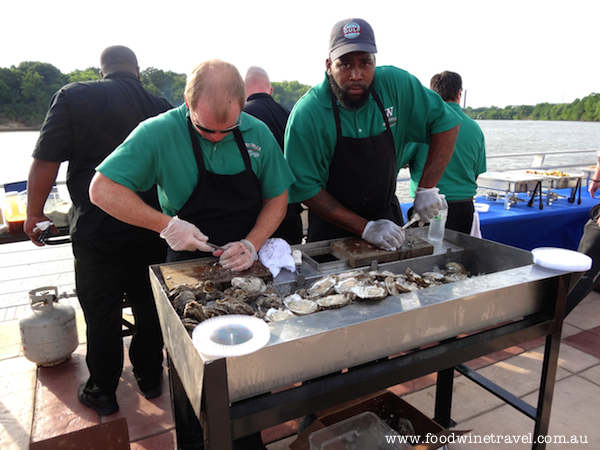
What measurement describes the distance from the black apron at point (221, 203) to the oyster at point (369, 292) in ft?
2.21

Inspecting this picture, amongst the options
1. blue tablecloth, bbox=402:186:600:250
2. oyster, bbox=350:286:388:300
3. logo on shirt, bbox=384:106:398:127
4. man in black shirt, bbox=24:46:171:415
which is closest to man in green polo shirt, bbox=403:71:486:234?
blue tablecloth, bbox=402:186:600:250

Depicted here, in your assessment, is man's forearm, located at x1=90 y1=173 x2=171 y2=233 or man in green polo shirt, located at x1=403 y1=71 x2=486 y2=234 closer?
man's forearm, located at x1=90 y1=173 x2=171 y2=233

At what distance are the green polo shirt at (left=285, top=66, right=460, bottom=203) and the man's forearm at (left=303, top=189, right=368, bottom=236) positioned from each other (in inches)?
1.9

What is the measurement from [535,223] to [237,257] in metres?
3.48

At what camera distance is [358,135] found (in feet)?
6.66

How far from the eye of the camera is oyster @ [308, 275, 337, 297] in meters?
1.33

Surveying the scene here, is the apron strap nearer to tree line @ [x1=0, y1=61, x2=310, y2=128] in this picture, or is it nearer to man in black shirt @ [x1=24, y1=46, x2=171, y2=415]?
man in black shirt @ [x1=24, y1=46, x2=171, y2=415]

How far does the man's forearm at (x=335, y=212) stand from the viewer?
196cm

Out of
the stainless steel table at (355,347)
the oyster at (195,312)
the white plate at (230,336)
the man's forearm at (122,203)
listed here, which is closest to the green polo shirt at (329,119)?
the stainless steel table at (355,347)

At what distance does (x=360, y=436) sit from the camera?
155 cm

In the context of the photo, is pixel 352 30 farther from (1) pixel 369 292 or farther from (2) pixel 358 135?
(1) pixel 369 292

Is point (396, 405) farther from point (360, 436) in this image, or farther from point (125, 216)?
point (125, 216)

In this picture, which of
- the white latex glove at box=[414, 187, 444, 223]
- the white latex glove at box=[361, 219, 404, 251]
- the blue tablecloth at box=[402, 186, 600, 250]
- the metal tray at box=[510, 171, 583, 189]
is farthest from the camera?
the metal tray at box=[510, 171, 583, 189]

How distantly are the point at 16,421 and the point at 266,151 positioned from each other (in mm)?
2083
